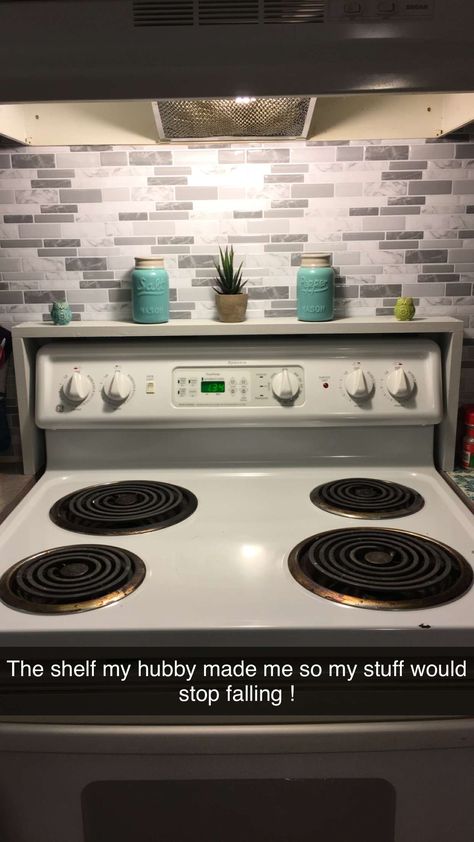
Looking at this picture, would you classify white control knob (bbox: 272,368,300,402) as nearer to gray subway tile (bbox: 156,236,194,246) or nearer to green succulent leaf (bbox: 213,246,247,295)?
green succulent leaf (bbox: 213,246,247,295)

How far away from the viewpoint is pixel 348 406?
61.0 inches

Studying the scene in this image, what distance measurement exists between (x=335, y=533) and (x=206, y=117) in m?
0.88

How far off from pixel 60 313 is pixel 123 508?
0.49m

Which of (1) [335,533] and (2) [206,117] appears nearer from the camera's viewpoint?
(1) [335,533]

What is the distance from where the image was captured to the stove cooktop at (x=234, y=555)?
0.99 metres

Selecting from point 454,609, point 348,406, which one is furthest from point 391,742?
point 348,406

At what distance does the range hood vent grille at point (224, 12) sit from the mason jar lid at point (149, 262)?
1.96ft

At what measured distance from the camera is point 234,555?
120 cm

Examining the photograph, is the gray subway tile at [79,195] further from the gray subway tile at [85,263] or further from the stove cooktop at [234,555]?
the stove cooktop at [234,555]

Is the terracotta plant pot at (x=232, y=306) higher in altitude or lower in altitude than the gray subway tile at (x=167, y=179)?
lower

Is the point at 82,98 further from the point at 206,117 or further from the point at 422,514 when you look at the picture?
the point at 422,514

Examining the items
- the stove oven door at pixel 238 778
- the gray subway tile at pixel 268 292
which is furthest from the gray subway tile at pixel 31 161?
the stove oven door at pixel 238 778

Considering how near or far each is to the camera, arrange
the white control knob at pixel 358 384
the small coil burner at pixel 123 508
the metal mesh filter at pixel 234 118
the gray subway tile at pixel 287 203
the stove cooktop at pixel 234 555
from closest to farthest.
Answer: the stove cooktop at pixel 234 555, the small coil burner at pixel 123 508, the metal mesh filter at pixel 234 118, the white control knob at pixel 358 384, the gray subway tile at pixel 287 203

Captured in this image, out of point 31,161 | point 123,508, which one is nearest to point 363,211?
point 31,161
